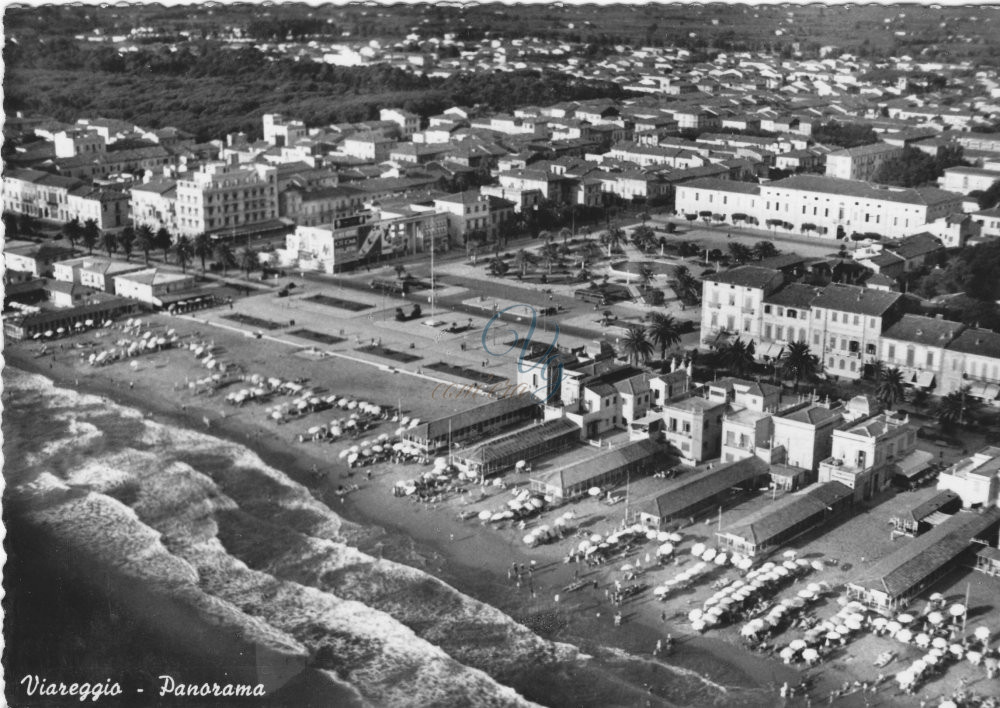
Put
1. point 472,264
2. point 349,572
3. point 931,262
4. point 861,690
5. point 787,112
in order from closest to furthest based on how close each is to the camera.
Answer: point 861,690 < point 349,572 < point 931,262 < point 472,264 < point 787,112

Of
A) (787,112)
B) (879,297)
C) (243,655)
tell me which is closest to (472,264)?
(879,297)

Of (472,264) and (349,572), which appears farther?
(472,264)

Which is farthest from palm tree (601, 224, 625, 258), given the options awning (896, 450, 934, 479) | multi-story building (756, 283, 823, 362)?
awning (896, 450, 934, 479)

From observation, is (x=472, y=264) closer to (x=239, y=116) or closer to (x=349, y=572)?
(x=349, y=572)

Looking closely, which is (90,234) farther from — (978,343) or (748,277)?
(978,343)

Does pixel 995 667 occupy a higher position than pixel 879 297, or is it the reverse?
pixel 879 297

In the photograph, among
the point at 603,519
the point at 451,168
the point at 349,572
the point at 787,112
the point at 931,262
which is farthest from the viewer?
the point at 787,112
